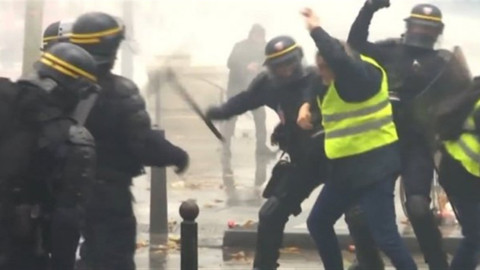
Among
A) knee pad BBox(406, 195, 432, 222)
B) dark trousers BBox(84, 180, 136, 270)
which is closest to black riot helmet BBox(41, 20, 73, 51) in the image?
dark trousers BBox(84, 180, 136, 270)

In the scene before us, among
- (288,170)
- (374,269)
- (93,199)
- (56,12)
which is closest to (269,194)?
(288,170)

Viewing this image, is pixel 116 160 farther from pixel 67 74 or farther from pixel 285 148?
pixel 285 148

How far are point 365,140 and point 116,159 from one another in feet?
5.64

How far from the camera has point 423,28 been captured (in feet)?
26.2

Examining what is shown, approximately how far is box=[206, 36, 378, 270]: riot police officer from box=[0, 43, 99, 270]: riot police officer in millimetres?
2471

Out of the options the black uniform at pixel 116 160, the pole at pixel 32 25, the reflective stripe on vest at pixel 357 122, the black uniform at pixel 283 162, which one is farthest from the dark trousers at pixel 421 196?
the pole at pixel 32 25

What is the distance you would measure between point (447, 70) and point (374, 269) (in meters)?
1.32

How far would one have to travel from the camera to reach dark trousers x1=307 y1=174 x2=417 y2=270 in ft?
24.5

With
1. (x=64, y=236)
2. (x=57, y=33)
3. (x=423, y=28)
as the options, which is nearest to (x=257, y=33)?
(x=423, y=28)

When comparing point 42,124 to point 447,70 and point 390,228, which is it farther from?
point 447,70

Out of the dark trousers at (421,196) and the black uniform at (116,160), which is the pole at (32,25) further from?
the black uniform at (116,160)

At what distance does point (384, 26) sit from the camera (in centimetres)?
1039

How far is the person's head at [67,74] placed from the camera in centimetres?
584

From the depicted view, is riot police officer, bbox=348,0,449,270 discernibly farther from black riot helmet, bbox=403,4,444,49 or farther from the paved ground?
the paved ground
